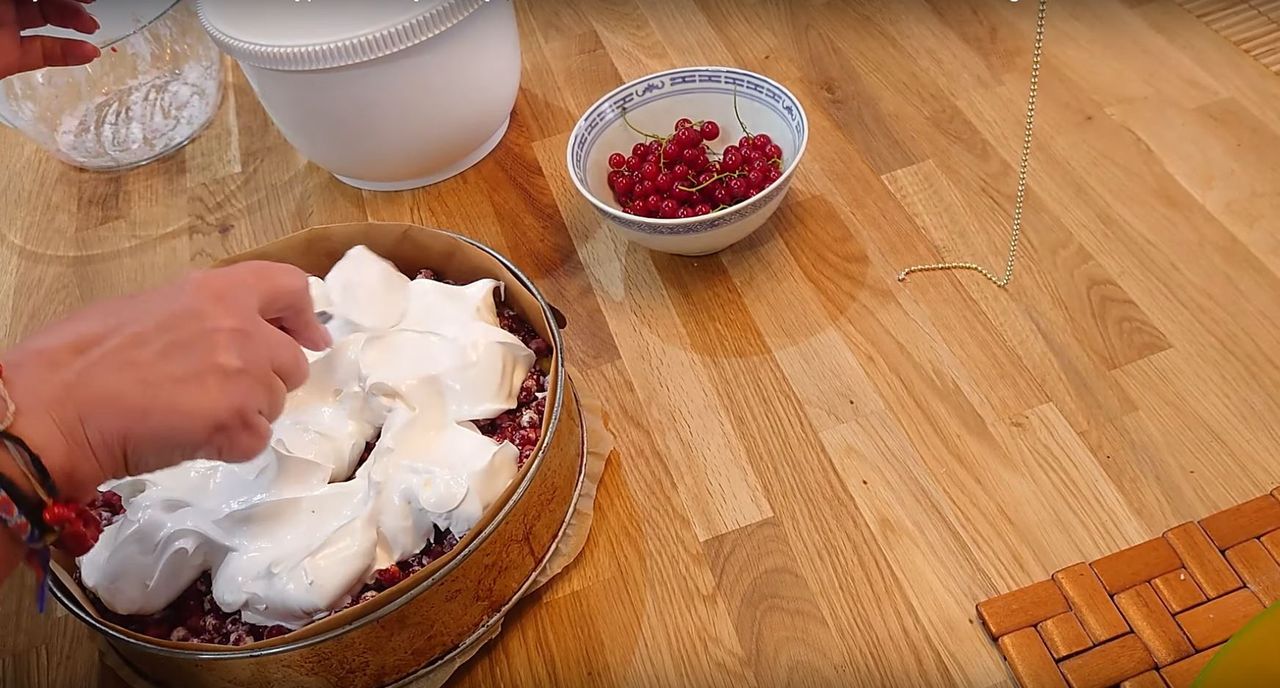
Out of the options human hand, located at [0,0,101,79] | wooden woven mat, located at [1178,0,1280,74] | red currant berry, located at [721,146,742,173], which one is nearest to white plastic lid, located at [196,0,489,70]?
human hand, located at [0,0,101,79]

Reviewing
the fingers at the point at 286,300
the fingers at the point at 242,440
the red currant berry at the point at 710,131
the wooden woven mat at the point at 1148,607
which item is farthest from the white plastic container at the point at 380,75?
the wooden woven mat at the point at 1148,607

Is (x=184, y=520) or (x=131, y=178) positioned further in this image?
(x=131, y=178)

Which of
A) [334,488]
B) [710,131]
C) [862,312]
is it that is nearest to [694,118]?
[710,131]

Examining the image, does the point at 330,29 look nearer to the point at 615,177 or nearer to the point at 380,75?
the point at 380,75

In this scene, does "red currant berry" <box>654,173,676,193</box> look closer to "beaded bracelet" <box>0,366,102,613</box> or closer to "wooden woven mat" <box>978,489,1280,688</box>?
"wooden woven mat" <box>978,489,1280,688</box>

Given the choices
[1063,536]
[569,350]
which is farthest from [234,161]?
[1063,536]

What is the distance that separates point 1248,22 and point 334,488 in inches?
45.3

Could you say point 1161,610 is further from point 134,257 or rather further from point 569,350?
point 134,257

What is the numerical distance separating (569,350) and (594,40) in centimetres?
55

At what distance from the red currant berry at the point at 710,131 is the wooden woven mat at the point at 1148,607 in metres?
0.54

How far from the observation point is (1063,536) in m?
0.77

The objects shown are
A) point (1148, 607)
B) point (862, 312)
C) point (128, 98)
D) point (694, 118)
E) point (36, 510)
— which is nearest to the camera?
point (36, 510)

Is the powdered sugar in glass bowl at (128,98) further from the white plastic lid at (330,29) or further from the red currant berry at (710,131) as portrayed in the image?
the red currant berry at (710,131)

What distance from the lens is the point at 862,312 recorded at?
3.10ft
